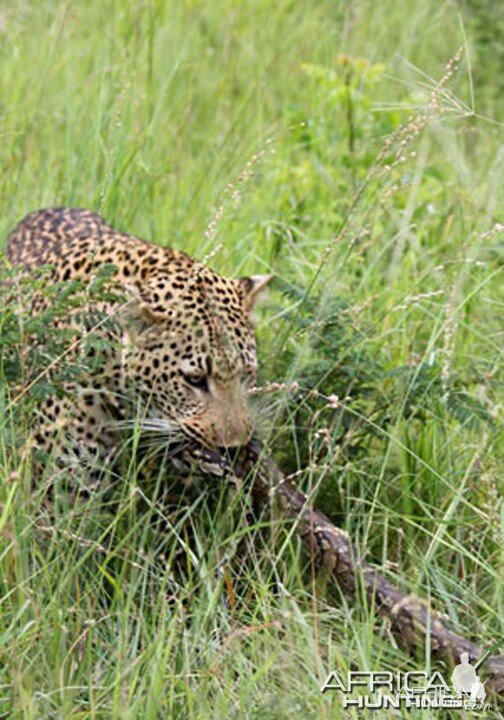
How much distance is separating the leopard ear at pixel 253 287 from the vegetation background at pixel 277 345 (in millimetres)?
136

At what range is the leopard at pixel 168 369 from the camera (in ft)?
15.1

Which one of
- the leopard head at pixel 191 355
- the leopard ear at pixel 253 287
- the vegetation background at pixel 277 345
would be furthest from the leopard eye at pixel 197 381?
the leopard ear at pixel 253 287

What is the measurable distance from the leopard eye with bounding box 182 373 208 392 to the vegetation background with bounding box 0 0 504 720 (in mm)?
183

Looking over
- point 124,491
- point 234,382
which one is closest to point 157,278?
point 234,382

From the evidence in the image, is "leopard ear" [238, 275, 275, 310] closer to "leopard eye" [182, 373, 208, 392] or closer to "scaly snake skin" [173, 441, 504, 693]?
"leopard eye" [182, 373, 208, 392]

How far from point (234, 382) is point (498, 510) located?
0.88 meters

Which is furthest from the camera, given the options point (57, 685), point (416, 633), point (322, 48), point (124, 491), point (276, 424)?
point (322, 48)

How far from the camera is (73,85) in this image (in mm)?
6961

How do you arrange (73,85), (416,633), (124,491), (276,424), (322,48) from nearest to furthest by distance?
(416,633) → (124,491) → (276,424) → (73,85) → (322,48)

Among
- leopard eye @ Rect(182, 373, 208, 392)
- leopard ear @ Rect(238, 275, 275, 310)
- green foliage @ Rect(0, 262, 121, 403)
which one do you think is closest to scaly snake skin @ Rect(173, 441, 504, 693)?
leopard eye @ Rect(182, 373, 208, 392)

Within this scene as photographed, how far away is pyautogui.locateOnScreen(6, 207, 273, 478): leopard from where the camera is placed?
4.60 meters

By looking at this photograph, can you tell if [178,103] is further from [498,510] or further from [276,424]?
[498,510]

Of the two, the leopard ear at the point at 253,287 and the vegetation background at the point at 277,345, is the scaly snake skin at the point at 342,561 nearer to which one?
the vegetation background at the point at 277,345

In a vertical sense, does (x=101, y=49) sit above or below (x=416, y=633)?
above
